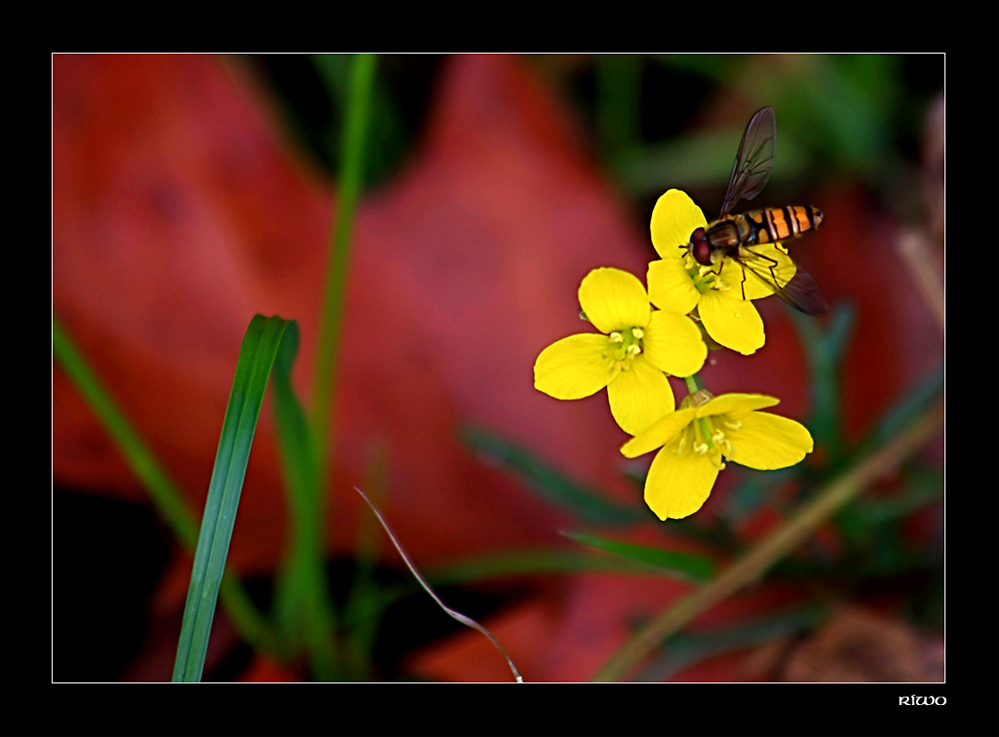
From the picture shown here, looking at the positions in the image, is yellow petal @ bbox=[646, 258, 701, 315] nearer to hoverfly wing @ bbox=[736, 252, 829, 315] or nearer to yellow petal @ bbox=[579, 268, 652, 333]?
yellow petal @ bbox=[579, 268, 652, 333]

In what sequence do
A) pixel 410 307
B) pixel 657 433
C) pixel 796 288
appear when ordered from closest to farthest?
pixel 657 433
pixel 796 288
pixel 410 307

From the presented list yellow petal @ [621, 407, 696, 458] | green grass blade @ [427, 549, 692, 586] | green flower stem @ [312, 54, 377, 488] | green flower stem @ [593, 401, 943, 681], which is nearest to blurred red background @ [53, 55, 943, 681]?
green grass blade @ [427, 549, 692, 586]

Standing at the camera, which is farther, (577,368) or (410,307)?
(410,307)

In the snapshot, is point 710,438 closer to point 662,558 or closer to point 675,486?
point 675,486

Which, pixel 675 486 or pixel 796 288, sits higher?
pixel 796 288

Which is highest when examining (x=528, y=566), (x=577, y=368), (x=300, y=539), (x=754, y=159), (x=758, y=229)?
(x=754, y=159)

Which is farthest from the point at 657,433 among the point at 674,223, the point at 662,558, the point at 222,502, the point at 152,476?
the point at 152,476

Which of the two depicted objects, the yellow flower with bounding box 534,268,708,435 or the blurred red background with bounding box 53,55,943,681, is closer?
the yellow flower with bounding box 534,268,708,435
